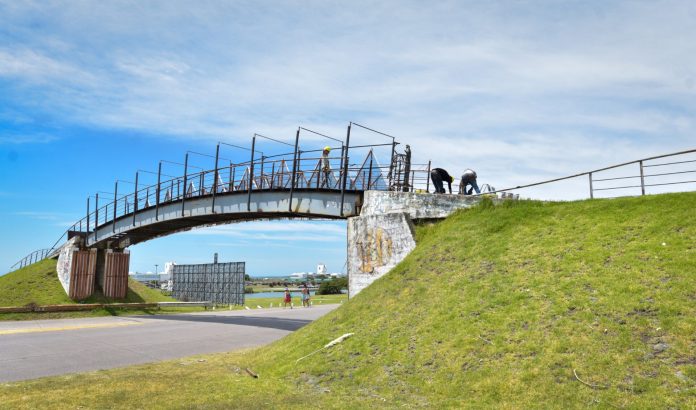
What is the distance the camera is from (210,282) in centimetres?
4544

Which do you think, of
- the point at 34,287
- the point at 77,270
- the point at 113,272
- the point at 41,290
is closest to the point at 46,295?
the point at 41,290

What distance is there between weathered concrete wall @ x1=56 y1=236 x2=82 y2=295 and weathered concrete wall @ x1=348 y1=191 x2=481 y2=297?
29.8 m

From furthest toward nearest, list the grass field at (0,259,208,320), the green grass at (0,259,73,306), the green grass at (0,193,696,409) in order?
the green grass at (0,259,73,306) < the grass field at (0,259,208,320) < the green grass at (0,193,696,409)

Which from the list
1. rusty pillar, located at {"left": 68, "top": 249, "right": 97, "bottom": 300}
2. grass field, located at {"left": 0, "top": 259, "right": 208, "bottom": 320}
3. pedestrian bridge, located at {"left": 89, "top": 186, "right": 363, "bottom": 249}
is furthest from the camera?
rusty pillar, located at {"left": 68, "top": 249, "right": 97, "bottom": 300}

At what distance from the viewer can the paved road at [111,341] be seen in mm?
15180

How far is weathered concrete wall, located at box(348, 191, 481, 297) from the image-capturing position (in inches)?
645

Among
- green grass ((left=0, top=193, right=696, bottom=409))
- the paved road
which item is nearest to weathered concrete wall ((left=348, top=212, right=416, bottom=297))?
green grass ((left=0, top=193, right=696, bottom=409))

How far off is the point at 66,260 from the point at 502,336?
38517 mm

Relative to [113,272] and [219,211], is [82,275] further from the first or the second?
[219,211]

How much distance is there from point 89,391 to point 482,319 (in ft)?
28.1

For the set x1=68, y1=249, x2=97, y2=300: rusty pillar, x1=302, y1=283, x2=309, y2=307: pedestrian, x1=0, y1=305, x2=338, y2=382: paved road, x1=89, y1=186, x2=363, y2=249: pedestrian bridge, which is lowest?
x1=0, y1=305, x2=338, y2=382: paved road

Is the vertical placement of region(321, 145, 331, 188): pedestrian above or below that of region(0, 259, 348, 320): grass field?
above

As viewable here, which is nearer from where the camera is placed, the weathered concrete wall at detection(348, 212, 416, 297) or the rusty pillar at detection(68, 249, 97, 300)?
the weathered concrete wall at detection(348, 212, 416, 297)

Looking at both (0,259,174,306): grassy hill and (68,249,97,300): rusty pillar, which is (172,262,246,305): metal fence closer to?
(0,259,174,306): grassy hill
